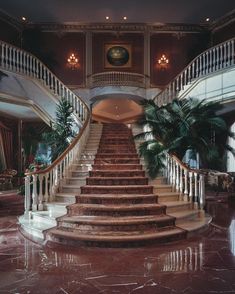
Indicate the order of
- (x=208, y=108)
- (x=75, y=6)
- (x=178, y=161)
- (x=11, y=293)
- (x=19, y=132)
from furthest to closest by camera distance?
(x=19, y=132) < (x=75, y=6) < (x=208, y=108) < (x=178, y=161) < (x=11, y=293)

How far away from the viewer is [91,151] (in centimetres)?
815

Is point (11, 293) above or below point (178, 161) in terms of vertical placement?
below

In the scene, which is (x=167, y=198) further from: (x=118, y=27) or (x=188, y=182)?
(x=118, y=27)

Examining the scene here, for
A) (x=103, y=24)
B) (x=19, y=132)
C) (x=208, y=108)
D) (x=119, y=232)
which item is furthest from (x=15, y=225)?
(x=103, y=24)

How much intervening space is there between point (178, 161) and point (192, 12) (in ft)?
25.2

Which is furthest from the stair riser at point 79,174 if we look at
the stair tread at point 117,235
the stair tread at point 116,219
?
the stair tread at point 117,235

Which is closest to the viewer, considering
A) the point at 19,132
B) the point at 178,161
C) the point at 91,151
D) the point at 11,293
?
the point at 11,293

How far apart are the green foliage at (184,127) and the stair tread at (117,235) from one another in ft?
6.16

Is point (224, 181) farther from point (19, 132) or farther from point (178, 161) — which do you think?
point (19, 132)

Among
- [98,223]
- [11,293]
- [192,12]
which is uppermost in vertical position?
[192,12]

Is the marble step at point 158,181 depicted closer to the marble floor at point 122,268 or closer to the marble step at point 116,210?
the marble step at point 116,210

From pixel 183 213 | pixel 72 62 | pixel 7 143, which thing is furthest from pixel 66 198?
pixel 72 62

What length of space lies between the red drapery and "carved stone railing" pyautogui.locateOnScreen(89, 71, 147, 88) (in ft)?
13.7

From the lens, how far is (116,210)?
16.4 ft
